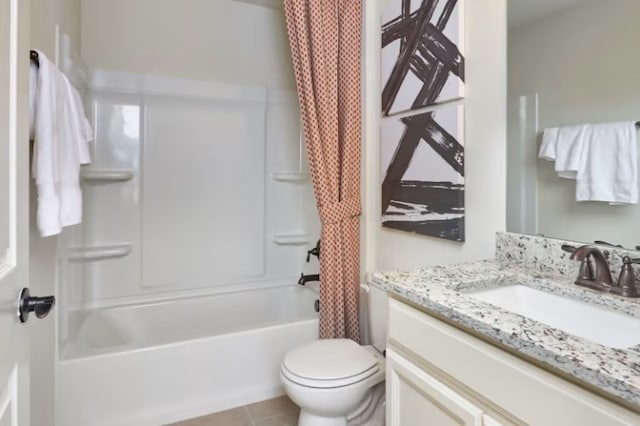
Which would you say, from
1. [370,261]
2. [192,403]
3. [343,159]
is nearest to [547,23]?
[343,159]

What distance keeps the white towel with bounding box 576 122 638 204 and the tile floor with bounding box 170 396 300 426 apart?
168 cm

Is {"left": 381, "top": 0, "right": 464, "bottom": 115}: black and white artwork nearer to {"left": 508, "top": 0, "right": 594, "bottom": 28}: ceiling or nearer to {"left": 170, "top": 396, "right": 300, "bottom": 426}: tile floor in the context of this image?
{"left": 508, "top": 0, "right": 594, "bottom": 28}: ceiling

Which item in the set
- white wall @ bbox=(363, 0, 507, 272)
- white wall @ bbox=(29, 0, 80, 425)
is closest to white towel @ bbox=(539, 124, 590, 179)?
white wall @ bbox=(363, 0, 507, 272)

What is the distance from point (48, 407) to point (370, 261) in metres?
1.64

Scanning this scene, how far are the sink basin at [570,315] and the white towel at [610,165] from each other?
346mm

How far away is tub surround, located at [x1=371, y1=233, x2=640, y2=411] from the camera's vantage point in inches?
24.4

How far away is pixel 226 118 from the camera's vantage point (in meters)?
2.73

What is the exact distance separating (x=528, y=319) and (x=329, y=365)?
900 mm

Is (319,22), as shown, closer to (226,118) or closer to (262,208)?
(226,118)

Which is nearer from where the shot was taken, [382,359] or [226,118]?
[382,359]

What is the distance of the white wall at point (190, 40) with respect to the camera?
2340 millimetres

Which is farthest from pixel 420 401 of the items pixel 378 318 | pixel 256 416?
pixel 256 416

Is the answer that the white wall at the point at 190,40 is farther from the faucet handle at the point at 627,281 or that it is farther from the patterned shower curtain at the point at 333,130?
the faucet handle at the point at 627,281

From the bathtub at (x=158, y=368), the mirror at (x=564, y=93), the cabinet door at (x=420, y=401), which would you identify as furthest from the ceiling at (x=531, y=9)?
the bathtub at (x=158, y=368)
